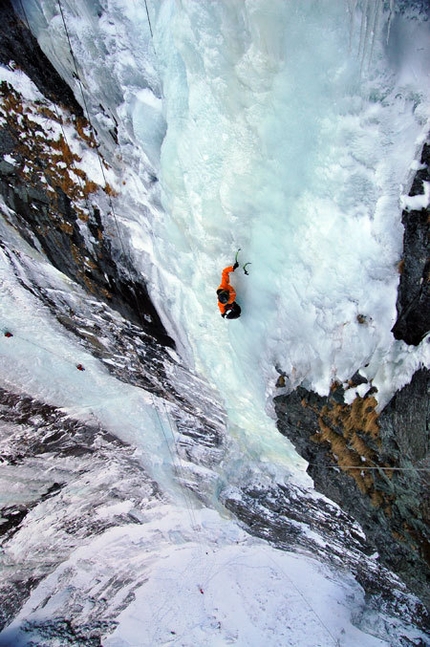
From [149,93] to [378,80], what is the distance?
2432 mm

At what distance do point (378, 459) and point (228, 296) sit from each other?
8.25 ft

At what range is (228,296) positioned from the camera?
4.71m

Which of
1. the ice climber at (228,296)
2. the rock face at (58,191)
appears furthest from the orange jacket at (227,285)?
the rock face at (58,191)

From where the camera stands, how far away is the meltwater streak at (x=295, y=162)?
10.4 ft

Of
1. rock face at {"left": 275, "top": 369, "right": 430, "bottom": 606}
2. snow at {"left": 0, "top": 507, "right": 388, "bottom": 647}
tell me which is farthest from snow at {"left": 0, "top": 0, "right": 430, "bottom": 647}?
snow at {"left": 0, "top": 507, "right": 388, "bottom": 647}

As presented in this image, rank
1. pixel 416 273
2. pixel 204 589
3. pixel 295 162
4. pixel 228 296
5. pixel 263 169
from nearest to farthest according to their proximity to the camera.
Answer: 1. pixel 416 273
2. pixel 295 162
3. pixel 263 169
4. pixel 228 296
5. pixel 204 589

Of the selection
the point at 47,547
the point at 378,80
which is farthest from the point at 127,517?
the point at 378,80

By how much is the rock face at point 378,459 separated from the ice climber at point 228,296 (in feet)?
4.21

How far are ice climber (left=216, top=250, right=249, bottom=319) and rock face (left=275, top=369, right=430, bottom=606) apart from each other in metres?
1.28

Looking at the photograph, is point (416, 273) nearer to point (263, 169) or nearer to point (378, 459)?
point (263, 169)

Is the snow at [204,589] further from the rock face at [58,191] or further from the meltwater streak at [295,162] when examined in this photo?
the meltwater streak at [295,162]

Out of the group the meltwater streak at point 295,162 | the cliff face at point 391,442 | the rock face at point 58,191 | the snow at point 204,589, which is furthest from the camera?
the snow at point 204,589

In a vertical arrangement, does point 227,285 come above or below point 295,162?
below

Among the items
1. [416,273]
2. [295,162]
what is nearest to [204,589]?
[416,273]
